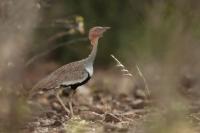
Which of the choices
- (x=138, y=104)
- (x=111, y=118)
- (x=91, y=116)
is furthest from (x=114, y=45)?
(x=111, y=118)

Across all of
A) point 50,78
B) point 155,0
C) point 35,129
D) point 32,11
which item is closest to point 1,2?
point 50,78

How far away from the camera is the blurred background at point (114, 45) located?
6672mm

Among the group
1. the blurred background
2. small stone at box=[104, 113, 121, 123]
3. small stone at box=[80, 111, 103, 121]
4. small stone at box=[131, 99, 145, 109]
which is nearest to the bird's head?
the blurred background

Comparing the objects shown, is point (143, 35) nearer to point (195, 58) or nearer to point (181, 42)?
point (195, 58)

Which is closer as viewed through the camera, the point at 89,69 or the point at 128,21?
the point at 89,69

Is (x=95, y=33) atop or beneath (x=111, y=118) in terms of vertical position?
atop

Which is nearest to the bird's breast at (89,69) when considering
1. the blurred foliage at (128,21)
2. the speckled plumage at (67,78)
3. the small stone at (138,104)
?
the speckled plumage at (67,78)

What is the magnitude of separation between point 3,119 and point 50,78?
9.77ft

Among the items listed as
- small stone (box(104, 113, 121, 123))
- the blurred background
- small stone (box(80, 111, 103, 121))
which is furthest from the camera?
small stone (box(80, 111, 103, 121))

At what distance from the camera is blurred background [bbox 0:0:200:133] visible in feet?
21.9

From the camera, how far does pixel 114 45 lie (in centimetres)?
1612

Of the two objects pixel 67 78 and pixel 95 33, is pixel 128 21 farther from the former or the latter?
pixel 67 78

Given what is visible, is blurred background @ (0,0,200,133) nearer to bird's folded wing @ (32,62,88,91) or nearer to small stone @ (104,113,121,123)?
bird's folded wing @ (32,62,88,91)

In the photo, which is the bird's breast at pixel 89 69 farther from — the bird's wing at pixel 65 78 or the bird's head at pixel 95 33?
the bird's head at pixel 95 33
